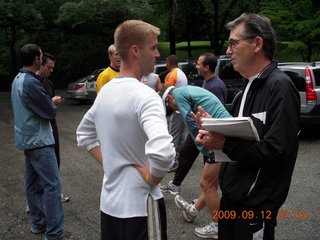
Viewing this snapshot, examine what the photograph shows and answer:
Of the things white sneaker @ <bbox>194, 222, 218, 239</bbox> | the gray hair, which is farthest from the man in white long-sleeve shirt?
white sneaker @ <bbox>194, 222, 218, 239</bbox>

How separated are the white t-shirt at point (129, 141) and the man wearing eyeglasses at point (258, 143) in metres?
0.36

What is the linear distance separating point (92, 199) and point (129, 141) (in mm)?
A: 3492

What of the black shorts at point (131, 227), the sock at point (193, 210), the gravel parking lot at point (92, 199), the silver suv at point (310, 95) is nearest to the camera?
the black shorts at point (131, 227)

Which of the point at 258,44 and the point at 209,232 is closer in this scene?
the point at 258,44

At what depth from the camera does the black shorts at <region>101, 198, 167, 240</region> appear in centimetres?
202

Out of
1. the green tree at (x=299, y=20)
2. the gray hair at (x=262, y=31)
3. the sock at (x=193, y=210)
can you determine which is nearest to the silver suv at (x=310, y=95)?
the sock at (x=193, y=210)

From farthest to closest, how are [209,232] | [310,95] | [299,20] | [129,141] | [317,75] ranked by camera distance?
1. [299,20]
2. [317,75]
3. [310,95]
4. [209,232]
5. [129,141]

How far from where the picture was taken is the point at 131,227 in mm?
2021

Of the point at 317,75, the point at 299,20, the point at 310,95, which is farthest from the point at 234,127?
the point at 299,20

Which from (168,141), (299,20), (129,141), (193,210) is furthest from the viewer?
(299,20)

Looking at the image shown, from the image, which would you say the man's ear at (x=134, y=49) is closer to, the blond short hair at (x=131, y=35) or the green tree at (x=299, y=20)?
the blond short hair at (x=131, y=35)

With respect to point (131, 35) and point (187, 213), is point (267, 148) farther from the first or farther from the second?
point (187, 213)

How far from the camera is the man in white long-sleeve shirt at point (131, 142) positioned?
1926mm

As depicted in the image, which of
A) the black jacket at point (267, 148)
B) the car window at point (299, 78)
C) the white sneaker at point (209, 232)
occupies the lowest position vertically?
the white sneaker at point (209, 232)
